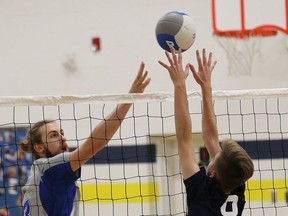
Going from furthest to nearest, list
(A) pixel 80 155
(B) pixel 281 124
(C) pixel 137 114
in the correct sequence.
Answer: (C) pixel 137 114 → (B) pixel 281 124 → (A) pixel 80 155

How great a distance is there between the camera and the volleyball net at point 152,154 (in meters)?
8.30

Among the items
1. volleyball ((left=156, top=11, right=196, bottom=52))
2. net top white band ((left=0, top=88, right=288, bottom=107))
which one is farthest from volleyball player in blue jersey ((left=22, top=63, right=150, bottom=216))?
volleyball ((left=156, top=11, right=196, bottom=52))

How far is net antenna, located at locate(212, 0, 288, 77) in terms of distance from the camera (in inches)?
335

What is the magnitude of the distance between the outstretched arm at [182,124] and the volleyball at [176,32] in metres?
0.75

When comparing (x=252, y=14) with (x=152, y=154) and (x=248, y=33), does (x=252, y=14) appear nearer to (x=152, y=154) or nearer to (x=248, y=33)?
(x=248, y=33)

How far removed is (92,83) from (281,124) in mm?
2658

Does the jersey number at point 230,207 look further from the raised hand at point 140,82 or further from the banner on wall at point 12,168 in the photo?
the banner on wall at point 12,168

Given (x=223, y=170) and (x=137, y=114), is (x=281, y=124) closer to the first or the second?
(x=137, y=114)

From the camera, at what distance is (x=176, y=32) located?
4289 mm

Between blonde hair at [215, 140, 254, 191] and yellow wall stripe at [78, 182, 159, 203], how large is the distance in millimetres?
5574

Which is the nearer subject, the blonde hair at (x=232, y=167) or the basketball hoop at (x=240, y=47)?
the blonde hair at (x=232, y=167)

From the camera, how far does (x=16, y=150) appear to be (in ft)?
30.1

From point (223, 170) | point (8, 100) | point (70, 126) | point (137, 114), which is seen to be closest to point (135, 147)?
point (137, 114)

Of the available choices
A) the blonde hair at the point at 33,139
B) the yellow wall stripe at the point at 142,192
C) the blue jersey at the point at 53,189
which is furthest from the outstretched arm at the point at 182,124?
the yellow wall stripe at the point at 142,192
